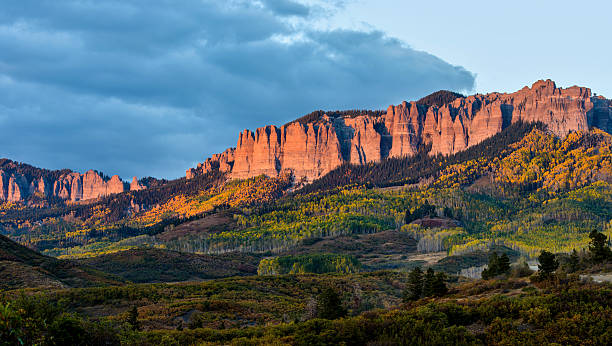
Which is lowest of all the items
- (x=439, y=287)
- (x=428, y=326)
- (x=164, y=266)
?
(x=164, y=266)

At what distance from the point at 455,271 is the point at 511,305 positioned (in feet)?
371

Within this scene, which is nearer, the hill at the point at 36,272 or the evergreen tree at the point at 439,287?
the evergreen tree at the point at 439,287

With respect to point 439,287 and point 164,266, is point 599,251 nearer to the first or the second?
point 439,287

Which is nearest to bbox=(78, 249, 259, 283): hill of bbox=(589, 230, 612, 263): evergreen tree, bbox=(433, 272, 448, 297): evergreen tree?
bbox=(433, 272, 448, 297): evergreen tree

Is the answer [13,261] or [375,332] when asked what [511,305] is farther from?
[13,261]

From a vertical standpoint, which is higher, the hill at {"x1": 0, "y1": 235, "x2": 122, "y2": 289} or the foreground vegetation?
the foreground vegetation

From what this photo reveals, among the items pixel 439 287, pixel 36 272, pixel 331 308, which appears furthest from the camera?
pixel 36 272

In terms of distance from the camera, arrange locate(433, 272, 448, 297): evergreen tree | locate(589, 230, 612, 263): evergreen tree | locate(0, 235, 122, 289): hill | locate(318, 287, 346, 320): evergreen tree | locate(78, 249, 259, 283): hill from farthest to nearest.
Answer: locate(78, 249, 259, 283): hill → locate(0, 235, 122, 289): hill → locate(318, 287, 346, 320): evergreen tree → locate(433, 272, 448, 297): evergreen tree → locate(589, 230, 612, 263): evergreen tree

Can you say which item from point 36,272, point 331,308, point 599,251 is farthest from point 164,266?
point 599,251

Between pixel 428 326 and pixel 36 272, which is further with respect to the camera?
pixel 36 272

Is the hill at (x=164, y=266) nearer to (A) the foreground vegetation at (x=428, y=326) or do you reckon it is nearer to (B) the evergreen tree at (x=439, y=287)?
(B) the evergreen tree at (x=439, y=287)

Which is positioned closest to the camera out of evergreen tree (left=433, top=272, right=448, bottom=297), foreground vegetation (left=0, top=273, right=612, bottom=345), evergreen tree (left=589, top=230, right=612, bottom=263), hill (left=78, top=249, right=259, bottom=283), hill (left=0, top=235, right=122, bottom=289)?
foreground vegetation (left=0, top=273, right=612, bottom=345)

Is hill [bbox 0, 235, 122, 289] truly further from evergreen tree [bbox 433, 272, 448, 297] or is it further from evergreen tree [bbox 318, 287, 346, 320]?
evergreen tree [bbox 433, 272, 448, 297]

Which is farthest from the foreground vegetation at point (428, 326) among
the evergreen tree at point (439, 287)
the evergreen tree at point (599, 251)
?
the evergreen tree at point (599, 251)
